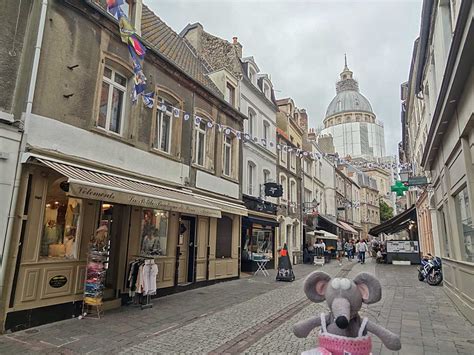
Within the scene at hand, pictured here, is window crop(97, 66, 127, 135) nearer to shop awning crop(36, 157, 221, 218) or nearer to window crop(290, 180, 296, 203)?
shop awning crop(36, 157, 221, 218)

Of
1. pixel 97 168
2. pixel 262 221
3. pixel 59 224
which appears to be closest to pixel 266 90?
pixel 262 221

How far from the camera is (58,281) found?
6.84m

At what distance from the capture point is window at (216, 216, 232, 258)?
13.1m

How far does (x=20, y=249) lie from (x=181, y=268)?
561 centimetres

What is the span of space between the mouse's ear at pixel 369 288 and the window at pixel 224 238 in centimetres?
988

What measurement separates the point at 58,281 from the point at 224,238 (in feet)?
24.0

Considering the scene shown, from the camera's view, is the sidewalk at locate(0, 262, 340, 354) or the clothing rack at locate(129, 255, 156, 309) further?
the clothing rack at locate(129, 255, 156, 309)

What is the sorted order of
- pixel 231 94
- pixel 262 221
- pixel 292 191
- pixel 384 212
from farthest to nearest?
pixel 384 212 → pixel 292 191 → pixel 262 221 → pixel 231 94

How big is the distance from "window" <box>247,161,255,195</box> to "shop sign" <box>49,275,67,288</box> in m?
10.9

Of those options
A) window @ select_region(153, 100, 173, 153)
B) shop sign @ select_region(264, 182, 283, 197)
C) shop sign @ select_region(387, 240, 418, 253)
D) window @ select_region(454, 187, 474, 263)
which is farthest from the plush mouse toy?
shop sign @ select_region(387, 240, 418, 253)

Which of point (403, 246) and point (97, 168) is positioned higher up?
point (97, 168)

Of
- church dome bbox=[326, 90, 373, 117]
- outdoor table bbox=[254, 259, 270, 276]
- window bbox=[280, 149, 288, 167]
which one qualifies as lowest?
outdoor table bbox=[254, 259, 270, 276]

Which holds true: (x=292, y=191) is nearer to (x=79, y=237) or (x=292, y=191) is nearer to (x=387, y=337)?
(x=79, y=237)

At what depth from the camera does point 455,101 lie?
22.2 ft
